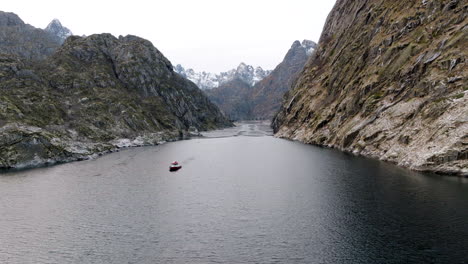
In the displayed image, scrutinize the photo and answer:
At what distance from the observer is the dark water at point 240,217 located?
4238cm

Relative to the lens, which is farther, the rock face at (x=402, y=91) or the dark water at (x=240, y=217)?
the rock face at (x=402, y=91)

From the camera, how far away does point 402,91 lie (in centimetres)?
11594

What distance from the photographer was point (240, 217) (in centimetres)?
5659

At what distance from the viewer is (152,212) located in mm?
61438

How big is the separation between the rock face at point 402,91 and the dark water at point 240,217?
10665mm

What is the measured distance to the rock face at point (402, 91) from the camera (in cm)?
8425

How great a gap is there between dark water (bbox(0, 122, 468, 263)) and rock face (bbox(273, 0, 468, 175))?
35.0 ft

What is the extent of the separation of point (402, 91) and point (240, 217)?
89.0 m

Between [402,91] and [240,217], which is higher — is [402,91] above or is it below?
above

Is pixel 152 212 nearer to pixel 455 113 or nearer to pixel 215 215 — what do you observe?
pixel 215 215

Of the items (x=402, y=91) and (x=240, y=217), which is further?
(x=402, y=91)

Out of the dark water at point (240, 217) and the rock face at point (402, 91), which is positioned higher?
the rock face at point (402, 91)

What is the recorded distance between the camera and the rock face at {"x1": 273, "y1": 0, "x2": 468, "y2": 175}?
276 feet

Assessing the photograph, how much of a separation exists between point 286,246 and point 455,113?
67083 millimetres
